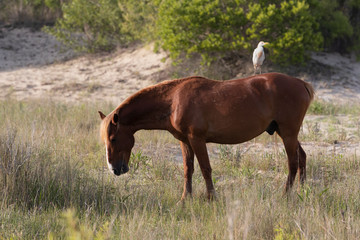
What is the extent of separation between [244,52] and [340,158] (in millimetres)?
8203

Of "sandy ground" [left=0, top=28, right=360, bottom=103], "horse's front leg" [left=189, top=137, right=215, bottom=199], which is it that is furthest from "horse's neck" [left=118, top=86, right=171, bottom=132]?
"sandy ground" [left=0, top=28, right=360, bottom=103]

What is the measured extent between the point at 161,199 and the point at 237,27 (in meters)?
9.47

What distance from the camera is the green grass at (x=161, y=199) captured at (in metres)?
3.49

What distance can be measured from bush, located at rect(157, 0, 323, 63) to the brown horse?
7872mm

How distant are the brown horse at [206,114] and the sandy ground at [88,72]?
6.88m

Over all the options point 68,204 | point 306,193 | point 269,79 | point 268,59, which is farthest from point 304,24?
point 68,204

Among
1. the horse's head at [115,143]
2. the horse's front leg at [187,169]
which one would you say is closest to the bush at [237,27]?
the horse's front leg at [187,169]

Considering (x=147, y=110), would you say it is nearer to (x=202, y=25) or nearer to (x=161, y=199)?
(x=161, y=199)

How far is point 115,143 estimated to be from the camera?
4.46 m

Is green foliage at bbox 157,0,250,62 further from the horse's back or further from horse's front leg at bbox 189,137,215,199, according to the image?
horse's front leg at bbox 189,137,215,199

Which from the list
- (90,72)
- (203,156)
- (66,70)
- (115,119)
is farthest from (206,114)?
(66,70)

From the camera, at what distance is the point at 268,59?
14102 mm

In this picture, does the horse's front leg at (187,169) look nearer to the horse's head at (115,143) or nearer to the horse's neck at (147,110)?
the horse's neck at (147,110)

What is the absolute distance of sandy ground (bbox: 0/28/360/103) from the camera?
12500 millimetres
